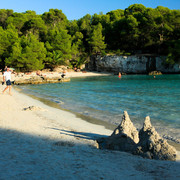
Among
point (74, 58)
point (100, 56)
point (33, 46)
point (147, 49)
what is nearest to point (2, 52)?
point (33, 46)

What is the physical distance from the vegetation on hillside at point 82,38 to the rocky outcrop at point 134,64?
2.99m

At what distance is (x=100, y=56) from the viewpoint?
196 ft

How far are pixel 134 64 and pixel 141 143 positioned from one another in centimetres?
5524

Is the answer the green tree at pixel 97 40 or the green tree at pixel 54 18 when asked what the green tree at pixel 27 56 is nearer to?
the green tree at pixel 97 40

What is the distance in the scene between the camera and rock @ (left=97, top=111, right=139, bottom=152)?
4.52m

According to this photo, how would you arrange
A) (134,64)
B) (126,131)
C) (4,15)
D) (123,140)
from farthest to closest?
(4,15), (134,64), (126,131), (123,140)

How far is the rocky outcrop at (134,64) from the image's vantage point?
54875mm

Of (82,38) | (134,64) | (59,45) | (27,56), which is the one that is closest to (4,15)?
(59,45)

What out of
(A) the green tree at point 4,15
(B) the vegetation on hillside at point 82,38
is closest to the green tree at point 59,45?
(B) the vegetation on hillside at point 82,38

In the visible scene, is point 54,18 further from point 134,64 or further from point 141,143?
point 141,143

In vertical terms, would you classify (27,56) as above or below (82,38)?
below

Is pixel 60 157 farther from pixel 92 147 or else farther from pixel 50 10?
pixel 50 10

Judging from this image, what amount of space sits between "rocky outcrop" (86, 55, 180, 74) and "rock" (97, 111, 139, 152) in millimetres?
52895

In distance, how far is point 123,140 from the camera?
15.2 feet
